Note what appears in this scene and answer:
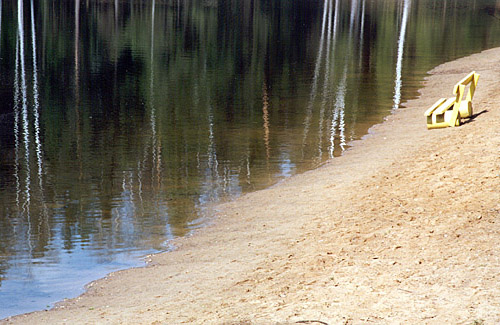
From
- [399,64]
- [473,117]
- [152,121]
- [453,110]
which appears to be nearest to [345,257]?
[453,110]

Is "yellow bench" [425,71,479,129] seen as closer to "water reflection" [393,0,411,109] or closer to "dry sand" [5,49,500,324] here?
"dry sand" [5,49,500,324]

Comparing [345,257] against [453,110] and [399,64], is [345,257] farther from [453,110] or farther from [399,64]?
[399,64]

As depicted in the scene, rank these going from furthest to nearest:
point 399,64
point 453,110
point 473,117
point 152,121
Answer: point 399,64, point 152,121, point 473,117, point 453,110

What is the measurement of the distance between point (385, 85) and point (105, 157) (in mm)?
17730

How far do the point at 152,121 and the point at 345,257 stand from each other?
52.2ft

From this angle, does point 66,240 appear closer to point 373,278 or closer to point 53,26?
point 373,278

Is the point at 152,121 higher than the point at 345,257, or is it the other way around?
the point at 345,257

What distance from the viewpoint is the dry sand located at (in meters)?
8.20

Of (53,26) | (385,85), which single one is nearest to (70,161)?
(385,85)

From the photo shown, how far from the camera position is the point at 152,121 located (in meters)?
24.9

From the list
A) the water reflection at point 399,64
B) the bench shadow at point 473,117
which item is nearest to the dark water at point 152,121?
the water reflection at point 399,64

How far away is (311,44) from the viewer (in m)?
55.7

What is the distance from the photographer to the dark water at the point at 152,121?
1346cm

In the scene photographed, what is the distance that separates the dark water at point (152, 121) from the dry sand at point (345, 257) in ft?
3.68
